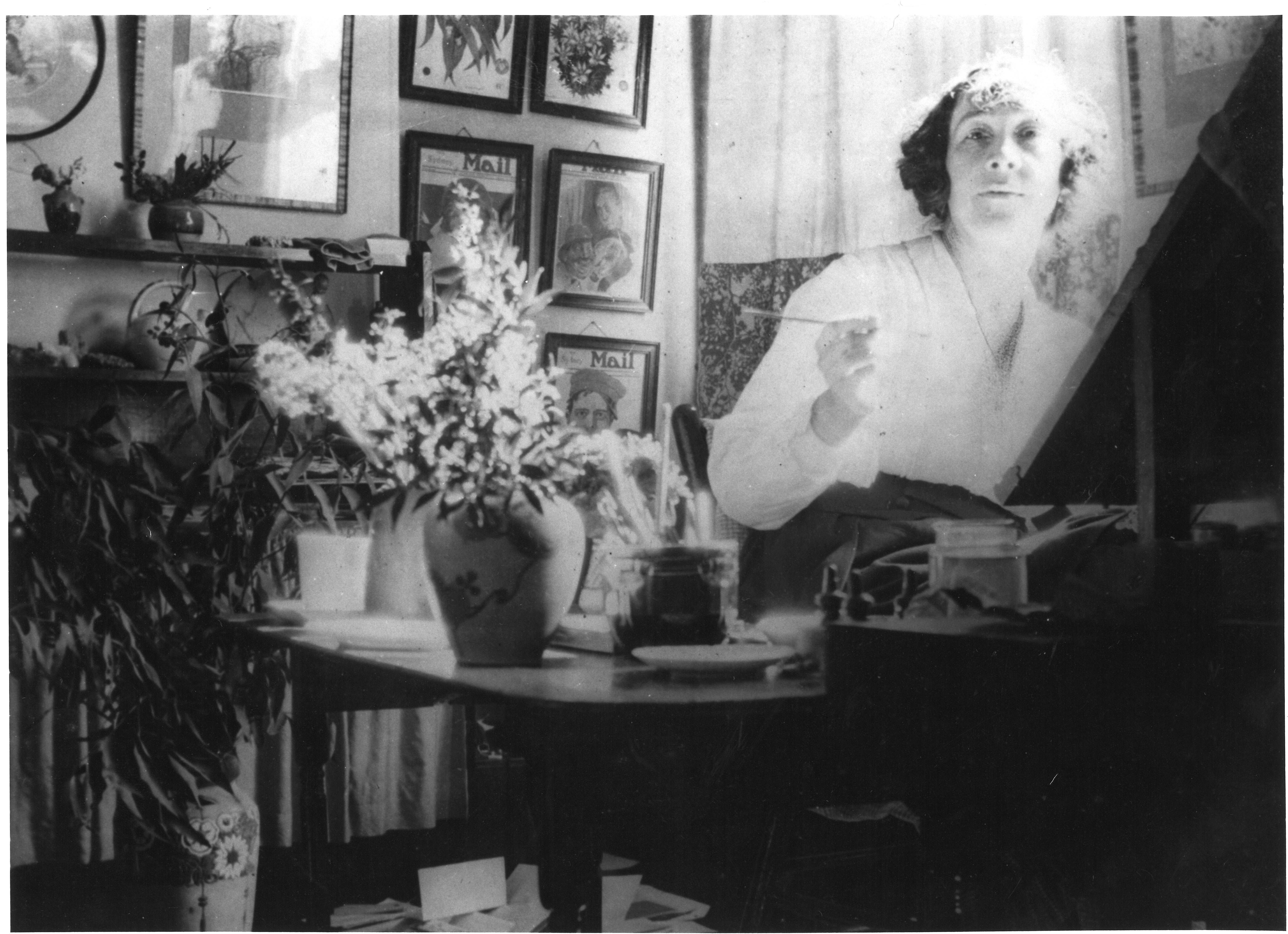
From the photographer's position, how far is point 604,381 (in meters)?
1.95

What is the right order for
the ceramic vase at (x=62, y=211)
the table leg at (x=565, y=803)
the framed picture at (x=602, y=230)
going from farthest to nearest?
the framed picture at (x=602, y=230) < the ceramic vase at (x=62, y=211) < the table leg at (x=565, y=803)

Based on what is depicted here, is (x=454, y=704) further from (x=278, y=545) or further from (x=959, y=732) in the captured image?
(x=959, y=732)

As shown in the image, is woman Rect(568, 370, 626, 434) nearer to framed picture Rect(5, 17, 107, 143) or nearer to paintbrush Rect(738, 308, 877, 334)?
paintbrush Rect(738, 308, 877, 334)

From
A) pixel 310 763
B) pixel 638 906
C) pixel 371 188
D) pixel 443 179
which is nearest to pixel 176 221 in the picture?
pixel 371 188

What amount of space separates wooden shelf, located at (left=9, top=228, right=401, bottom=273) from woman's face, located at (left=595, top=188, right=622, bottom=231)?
0.37 metres

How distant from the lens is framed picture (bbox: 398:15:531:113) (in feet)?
6.35

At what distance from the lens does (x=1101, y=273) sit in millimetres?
1992

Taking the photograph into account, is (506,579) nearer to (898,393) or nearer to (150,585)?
(150,585)

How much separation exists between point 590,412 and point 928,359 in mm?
617

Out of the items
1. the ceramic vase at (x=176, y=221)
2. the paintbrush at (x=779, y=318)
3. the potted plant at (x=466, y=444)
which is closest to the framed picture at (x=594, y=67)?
the potted plant at (x=466, y=444)

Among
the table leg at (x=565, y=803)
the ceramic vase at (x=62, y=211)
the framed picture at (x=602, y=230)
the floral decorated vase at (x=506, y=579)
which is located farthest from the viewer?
the framed picture at (x=602, y=230)

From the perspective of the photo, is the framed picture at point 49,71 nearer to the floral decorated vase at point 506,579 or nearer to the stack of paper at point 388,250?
the stack of paper at point 388,250

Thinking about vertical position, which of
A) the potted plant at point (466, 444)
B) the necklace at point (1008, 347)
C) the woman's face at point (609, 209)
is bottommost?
the potted plant at point (466, 444)

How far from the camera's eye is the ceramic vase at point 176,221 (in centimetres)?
187
